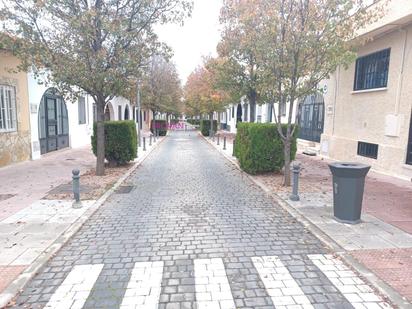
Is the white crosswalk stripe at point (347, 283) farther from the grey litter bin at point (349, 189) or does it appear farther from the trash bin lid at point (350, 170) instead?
the trash bin lid at point (350, 170)

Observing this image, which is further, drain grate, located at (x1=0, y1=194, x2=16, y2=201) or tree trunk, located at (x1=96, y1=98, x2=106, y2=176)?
tree trunk, located at (x1=96, y1=98, x2=106, y2=176)

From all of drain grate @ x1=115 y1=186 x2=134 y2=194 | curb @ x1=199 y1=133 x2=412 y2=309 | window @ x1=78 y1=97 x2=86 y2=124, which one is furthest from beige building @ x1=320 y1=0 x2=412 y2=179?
window @ x1=78 y1=97 x2=86 y2=124

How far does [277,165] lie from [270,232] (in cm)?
511

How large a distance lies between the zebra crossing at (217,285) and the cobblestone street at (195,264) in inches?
0.4

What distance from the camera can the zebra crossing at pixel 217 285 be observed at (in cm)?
329

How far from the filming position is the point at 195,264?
4184mm

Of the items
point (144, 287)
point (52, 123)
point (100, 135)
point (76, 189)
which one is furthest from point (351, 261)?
point (52, 123)

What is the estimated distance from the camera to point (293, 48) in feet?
24.8

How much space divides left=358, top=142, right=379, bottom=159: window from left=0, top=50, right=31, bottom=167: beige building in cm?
1308

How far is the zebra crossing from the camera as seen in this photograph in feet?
10.8

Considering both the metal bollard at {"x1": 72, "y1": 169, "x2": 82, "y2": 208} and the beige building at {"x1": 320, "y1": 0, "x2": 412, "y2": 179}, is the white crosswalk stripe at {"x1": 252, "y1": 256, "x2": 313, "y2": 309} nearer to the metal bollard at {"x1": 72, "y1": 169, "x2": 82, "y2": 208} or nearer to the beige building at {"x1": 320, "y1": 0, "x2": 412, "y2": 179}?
the metal bollard at {"x1": 72, "y1": 169, "x2": 82, "y2": 208}

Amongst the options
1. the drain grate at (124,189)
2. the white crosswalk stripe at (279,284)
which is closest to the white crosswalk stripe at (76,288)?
the white crosswalk stripe at (279,284)

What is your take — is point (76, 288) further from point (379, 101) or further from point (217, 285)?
point (379, 101)

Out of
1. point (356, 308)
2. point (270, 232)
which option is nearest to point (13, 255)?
point (270, 232)
